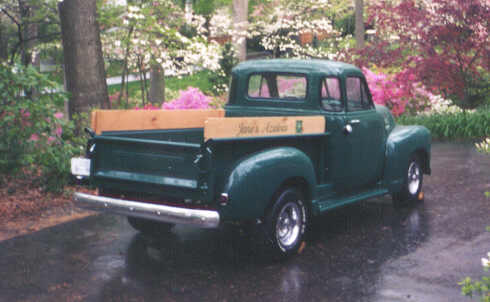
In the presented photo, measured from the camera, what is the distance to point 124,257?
572 cm

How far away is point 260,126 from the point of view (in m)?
5.30

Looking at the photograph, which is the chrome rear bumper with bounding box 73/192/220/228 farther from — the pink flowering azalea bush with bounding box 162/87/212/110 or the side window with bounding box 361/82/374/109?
the pink flowering azalea bush with bounding box 162/87/212/110

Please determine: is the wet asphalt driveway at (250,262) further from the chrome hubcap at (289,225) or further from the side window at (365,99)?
the side window at (365,99)

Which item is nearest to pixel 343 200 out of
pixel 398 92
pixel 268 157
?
pixel 268 157

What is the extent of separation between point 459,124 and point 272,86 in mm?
8091

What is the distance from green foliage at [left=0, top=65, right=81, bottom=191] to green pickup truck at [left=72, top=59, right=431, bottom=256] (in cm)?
192

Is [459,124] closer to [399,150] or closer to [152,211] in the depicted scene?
[399,150]

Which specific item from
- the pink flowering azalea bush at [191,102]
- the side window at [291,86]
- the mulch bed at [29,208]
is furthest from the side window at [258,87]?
the pink flowering azalea bush at [191,102]

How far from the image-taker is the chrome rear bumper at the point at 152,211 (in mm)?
4766

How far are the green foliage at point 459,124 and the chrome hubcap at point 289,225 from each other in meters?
8.64

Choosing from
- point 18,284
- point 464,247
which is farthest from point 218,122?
point 464,247

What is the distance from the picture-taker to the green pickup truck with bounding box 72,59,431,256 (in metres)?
5.00

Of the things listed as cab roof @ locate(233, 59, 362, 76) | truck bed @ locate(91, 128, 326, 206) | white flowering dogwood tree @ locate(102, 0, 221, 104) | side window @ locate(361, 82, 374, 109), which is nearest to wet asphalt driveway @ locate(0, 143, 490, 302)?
truck bed @ locate(91, 128, 326, 206)

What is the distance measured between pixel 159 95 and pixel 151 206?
14.1 meters
